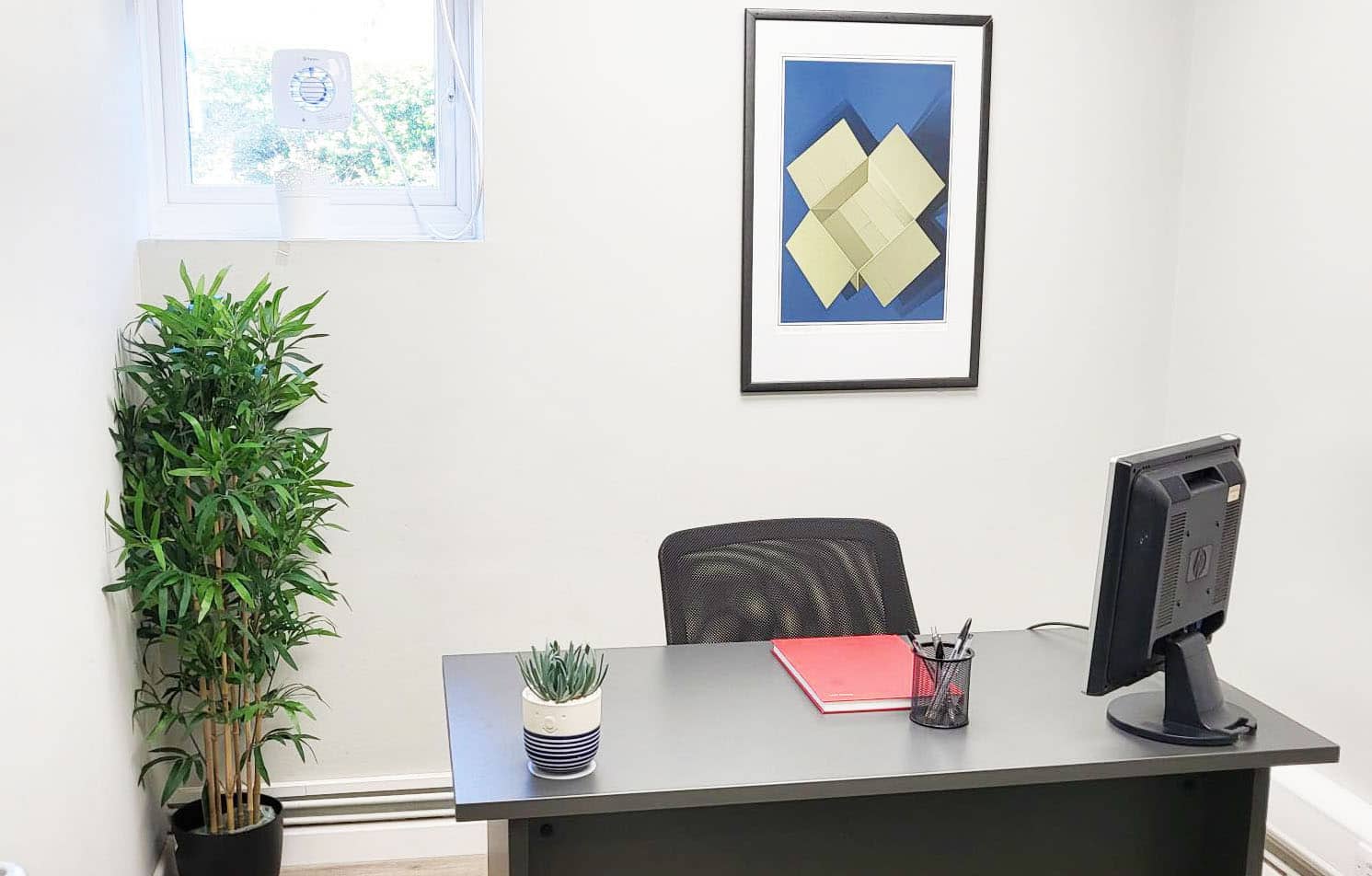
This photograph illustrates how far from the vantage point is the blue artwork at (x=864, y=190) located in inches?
120

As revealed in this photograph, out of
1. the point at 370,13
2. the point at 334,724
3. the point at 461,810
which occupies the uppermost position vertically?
the point at 370,13

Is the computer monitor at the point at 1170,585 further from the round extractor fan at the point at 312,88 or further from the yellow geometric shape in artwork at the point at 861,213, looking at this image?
the round extractor fan at the point at 312,88

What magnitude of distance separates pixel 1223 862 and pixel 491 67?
2233 millimetres

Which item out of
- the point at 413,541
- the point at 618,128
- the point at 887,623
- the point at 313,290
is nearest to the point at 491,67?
the point at 618,128

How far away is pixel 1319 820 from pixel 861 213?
1.73 m

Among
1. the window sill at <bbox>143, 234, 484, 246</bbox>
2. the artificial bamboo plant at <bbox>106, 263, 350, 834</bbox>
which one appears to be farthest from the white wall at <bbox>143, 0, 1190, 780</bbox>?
the artificial bamboo plant at <bbox>106, 263, 350, 834</bbox>

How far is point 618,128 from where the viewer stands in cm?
296

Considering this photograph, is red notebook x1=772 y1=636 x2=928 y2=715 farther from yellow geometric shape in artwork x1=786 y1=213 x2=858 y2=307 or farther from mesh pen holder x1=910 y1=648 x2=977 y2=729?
yellow geometric shape in artwork x1=786 y1=213 x2=858 y2=307

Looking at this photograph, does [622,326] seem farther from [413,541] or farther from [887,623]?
[887,623]

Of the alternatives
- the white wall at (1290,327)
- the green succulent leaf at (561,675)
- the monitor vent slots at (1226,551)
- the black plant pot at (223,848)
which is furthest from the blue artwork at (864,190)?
the black plant pot at (223,848)

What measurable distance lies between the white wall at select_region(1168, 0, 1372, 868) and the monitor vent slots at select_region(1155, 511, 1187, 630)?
1080 mm

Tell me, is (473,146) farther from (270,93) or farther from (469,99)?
(270,93)

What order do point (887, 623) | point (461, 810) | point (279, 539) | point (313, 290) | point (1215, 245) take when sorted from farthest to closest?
point (1215, 245) → point (313, 290) → point (279, 539) → point (887, 623) → point (461, 810)

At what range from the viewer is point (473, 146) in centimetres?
302
